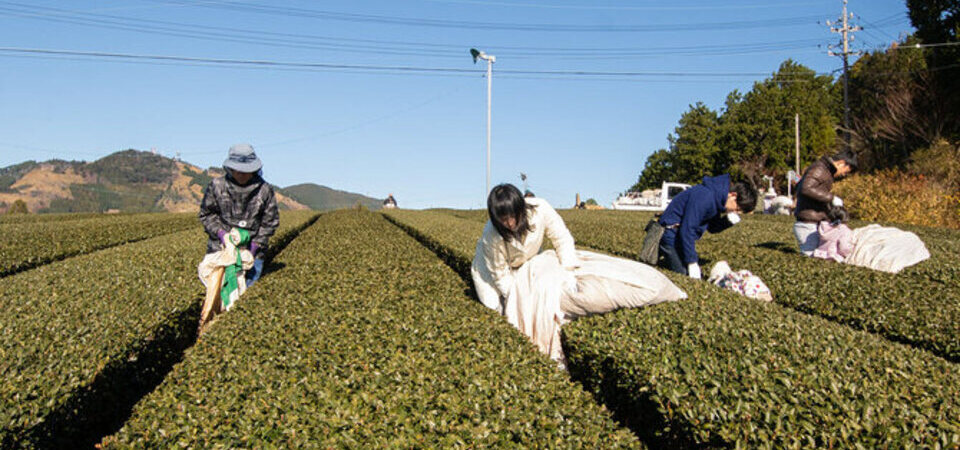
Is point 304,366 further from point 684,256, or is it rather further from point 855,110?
point 855,110

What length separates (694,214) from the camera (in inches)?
258

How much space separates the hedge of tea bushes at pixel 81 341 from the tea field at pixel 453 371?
0.6 inches

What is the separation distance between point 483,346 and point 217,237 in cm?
360

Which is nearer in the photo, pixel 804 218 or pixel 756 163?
pixel 804 218

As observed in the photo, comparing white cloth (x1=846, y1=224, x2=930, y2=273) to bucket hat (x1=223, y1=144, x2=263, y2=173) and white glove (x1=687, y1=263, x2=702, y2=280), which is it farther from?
bucket hat (x1=223, y1=144, x2=263, y2=173)

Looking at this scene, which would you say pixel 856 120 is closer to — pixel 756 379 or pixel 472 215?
pixel 472 215

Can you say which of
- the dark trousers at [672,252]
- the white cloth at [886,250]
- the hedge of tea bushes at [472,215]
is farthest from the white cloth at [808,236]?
the hedge of tea bushes at [472,215]

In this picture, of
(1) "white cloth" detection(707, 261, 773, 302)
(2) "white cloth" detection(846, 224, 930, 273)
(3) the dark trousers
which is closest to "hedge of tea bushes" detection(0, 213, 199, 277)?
(3) the dark trousers

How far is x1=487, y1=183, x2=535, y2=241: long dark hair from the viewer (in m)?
4.58

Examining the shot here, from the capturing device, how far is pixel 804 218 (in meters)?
8.27

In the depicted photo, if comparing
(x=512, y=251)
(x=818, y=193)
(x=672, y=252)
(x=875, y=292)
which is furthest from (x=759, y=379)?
(x=818, y=193)

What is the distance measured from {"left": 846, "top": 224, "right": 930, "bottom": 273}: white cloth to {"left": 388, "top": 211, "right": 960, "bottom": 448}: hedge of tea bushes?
13.4ft

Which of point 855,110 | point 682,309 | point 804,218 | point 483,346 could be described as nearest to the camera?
point 483,346

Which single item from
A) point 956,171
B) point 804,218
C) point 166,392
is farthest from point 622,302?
point 956,171
